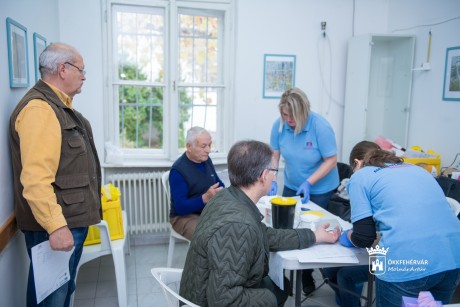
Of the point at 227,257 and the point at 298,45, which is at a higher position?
the point at 298,45

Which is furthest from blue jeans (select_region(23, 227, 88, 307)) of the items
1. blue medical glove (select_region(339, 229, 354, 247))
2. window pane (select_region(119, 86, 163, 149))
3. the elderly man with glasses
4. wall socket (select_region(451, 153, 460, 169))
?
wall socket (select_region(451, 153, 460, 169))

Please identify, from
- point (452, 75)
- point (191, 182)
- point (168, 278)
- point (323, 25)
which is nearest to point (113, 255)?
point (191, 182)

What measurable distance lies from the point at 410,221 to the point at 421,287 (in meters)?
0.26

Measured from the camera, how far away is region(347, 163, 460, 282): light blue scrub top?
1.40 metres

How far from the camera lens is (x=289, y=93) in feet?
8.17

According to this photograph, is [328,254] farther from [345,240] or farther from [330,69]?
[330,69]

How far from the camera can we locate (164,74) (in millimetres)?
3533

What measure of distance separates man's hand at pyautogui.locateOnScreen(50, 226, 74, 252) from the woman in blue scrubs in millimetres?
1172

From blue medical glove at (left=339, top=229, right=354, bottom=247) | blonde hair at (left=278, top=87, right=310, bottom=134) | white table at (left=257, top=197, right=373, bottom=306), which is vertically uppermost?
blonde hair at (left=278, top=87, right=310, bottom=134)

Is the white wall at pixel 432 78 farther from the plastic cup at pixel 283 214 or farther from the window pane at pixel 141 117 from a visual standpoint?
the window pane at pixel 141 117

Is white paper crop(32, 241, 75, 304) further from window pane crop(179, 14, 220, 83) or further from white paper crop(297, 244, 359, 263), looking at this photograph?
window pane crop(179, 14, 220, 83)

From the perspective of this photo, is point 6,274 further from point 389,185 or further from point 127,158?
point 127,158

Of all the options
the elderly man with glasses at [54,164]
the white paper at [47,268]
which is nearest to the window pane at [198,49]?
the elderly man with glasses at [54,164]

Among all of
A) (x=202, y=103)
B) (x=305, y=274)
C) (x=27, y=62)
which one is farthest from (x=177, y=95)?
(x=305, y=274)
